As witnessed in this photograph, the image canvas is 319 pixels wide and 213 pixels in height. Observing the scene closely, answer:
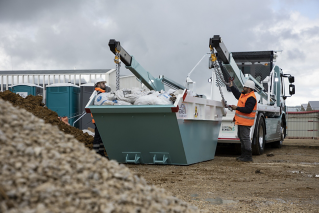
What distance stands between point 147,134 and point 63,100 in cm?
718

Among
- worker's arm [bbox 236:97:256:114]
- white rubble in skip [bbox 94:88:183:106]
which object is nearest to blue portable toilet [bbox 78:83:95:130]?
white rubble in skip [bbox 94:88:183:106]

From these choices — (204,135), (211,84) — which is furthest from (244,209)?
(211,84)

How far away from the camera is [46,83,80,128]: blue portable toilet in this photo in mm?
13312

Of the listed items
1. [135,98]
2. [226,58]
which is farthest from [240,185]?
[226,58]

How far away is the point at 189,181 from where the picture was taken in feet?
18.8

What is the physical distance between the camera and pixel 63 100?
526 inches

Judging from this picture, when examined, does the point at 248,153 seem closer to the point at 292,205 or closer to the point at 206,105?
the point at 206,105

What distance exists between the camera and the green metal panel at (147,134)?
664 cm

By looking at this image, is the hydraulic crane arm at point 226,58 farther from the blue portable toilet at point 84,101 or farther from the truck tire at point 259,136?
the blue portable toilet at point 84,101

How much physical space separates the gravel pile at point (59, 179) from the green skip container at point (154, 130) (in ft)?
11.3

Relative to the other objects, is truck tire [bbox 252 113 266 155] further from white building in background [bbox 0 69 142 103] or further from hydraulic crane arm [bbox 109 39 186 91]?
white building in background [bbox 0 69 142 103]

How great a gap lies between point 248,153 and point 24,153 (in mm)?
6414

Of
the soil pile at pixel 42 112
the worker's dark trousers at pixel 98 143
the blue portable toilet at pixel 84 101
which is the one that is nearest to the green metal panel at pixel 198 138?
the worker's dark trousers at pixel 98 143

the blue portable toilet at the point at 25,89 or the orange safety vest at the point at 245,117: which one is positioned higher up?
the blue portable toilet at the point at 25,89
